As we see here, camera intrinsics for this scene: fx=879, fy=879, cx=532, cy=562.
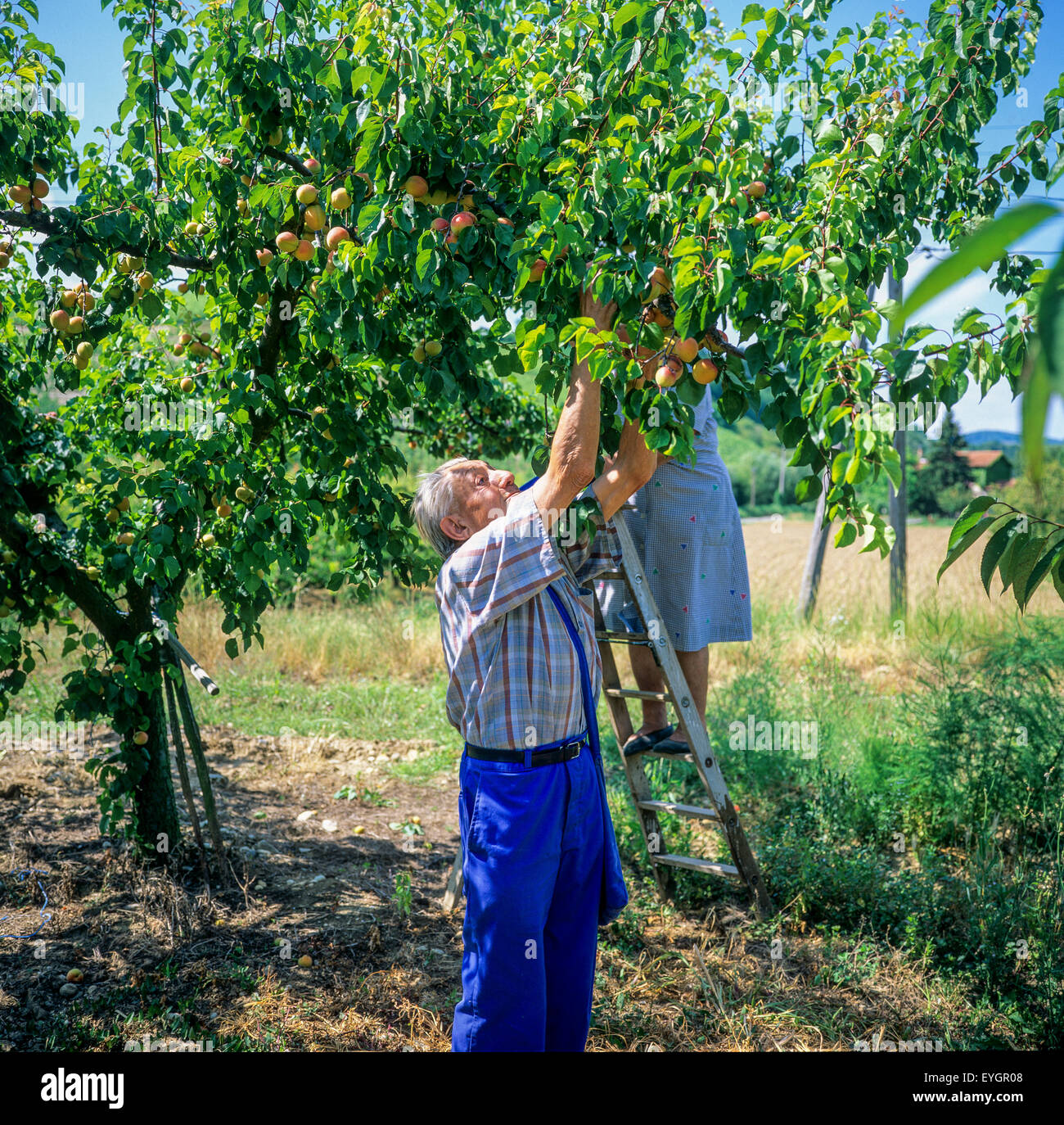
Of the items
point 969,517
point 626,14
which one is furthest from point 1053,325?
point 626,14

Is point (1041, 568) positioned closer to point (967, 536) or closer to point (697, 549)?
point (967, 536)

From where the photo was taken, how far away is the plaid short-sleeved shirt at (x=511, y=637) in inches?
79.7

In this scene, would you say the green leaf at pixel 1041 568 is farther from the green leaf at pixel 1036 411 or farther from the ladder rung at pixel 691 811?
the ladder rung at pixel 691 811

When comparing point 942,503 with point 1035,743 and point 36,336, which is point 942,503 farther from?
point 36,336

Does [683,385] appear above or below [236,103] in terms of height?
below

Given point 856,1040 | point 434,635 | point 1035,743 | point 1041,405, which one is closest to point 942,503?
point 434,635

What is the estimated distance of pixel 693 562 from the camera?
3.52 m

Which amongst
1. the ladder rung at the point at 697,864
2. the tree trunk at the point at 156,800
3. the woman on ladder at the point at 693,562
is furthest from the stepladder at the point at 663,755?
the tree trunk at the point at 156,800

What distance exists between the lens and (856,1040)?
2812 mm

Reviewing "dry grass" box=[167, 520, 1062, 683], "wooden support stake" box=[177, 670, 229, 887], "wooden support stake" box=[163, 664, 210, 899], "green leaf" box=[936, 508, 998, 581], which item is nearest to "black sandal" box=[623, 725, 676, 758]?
→ "wooden support stake" box=[177, 670, 229, 887]

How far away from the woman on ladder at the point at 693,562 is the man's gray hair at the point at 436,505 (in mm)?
1391

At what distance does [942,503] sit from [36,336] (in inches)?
1075

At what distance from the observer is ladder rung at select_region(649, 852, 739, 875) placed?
136 inches

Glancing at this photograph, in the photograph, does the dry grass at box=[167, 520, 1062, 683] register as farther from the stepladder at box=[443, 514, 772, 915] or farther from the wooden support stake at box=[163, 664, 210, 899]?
the wooden support stake at box=[163, 664, 210, 899]
